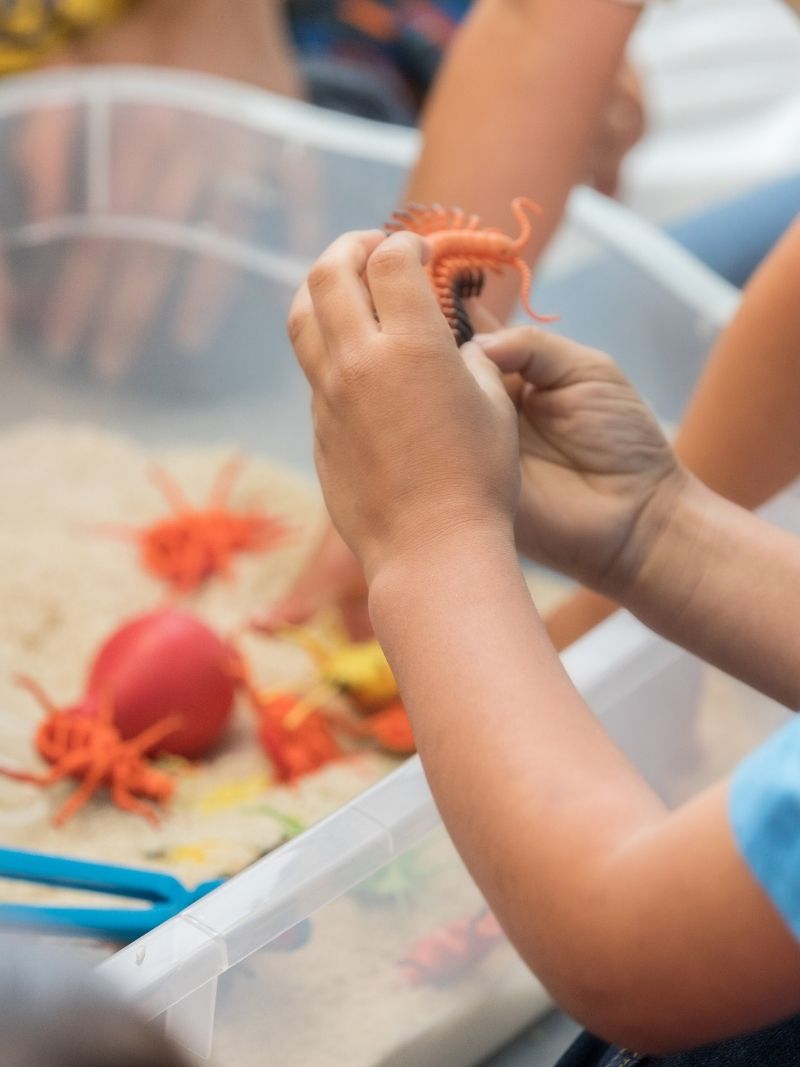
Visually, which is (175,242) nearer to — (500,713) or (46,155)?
(46,155)

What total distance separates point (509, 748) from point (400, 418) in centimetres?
13

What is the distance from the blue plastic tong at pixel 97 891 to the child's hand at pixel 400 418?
20 cm

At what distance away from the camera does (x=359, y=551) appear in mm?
507

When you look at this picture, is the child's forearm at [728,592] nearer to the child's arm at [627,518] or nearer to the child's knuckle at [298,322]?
the child's arm at [627,518]

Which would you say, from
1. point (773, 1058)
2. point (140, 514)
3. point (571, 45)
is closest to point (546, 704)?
point (773, 1058)

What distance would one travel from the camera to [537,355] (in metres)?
0.61

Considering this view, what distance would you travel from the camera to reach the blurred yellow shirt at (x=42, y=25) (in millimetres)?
1255

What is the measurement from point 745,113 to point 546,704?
68.1 inches

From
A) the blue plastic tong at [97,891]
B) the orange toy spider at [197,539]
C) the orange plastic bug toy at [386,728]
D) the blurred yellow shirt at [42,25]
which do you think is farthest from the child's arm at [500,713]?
the blurred yellow shirt at [42,25]

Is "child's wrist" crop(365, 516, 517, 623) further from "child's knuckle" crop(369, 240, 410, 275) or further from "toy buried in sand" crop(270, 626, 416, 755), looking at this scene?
"toy buried in sand" crop(270, 626, 416, 755)

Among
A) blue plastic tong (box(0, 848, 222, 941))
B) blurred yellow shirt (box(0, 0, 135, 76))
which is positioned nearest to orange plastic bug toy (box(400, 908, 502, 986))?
blue plastic tong (box(0, 848, 222, 941))

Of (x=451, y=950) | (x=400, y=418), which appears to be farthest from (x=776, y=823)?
(x=451, y=950)

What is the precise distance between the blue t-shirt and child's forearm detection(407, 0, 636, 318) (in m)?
0.56

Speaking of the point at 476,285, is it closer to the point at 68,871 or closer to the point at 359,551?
the point at 359,551
